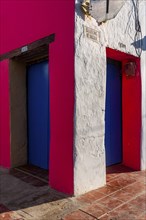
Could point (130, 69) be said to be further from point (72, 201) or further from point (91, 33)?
point (72, 201)

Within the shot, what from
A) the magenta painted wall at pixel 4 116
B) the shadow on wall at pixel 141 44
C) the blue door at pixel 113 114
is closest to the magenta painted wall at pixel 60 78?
the magenta painted wall at pixel 4 116

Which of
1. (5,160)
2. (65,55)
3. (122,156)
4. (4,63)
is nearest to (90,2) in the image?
(65,55)

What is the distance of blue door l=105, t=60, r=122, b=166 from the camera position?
5461 mm

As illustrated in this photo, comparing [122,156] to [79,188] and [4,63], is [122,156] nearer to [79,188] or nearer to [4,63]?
[79,188]

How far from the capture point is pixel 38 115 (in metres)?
5.54

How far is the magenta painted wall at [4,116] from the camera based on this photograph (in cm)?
555

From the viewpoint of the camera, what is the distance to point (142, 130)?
534 centimetres

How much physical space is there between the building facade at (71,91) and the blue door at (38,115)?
0.02m

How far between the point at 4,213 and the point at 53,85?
2.15 m

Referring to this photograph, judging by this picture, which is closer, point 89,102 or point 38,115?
point 89,102

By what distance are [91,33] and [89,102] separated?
117 cm

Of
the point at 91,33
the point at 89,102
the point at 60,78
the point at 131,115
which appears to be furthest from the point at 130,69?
the point at 60,78

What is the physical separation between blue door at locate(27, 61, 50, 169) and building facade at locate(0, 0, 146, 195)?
2 centimetres

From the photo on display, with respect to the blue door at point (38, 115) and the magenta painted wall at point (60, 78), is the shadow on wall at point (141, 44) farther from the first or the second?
the blue door at point (38, 115)
